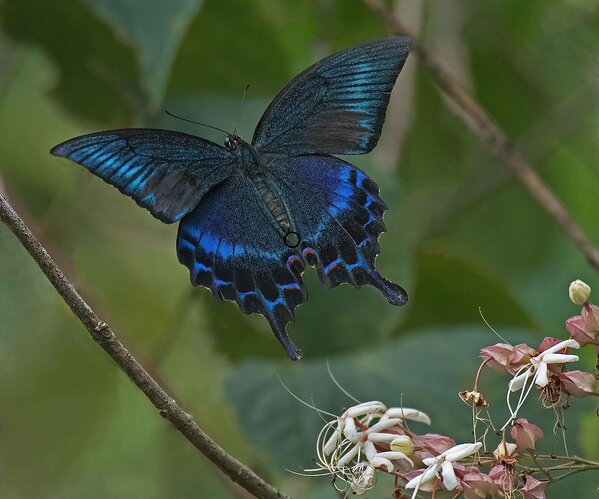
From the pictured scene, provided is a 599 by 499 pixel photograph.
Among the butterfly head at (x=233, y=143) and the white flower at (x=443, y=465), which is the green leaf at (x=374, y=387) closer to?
the butterfly head at (x=233, y=143)

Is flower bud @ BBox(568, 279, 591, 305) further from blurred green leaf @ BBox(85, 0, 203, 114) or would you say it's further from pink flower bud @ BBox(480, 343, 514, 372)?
blurred green leaf @ BBox(85, 0, 203, 114)

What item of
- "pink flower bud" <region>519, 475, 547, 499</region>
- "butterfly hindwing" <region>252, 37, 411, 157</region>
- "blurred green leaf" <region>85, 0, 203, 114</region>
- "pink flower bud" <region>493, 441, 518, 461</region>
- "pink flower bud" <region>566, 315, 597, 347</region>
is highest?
"blurred green leaf" <region>85, 0, 203, 114</region>

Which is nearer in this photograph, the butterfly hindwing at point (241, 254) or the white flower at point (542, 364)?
the white flower at point (542, 364)

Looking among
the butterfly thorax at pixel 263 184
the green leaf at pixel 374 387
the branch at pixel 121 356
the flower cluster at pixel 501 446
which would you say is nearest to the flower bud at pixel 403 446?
the flower cluster at pixel 501 446

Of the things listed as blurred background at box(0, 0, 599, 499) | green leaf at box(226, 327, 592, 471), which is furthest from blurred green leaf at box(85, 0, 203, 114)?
green leaf at box(226, 327, 592, 471)

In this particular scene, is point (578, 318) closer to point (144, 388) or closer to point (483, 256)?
point (144, 388)

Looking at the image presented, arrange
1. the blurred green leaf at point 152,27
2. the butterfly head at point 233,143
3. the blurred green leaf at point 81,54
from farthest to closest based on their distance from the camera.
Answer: the blurred green leaf at point 81,54, the blurred green leaf at point 152,27, the butterfly head at point 233,143
